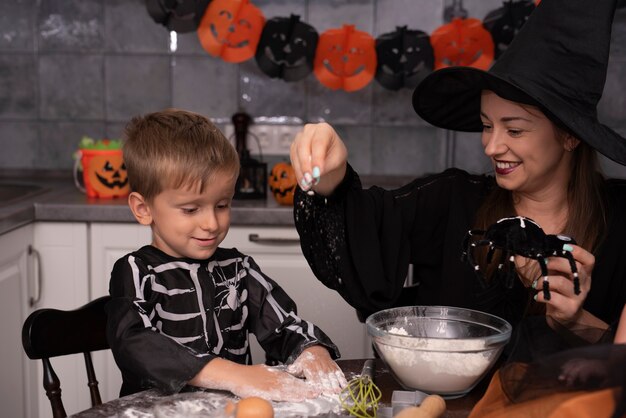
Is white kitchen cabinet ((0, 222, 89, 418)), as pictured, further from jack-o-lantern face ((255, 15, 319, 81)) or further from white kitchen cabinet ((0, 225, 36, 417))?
jack-o-lantern face ((255, 15, 319, 81))

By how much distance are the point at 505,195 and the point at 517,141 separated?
196mm

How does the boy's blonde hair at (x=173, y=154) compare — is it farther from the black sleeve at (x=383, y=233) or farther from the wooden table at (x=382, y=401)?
the wooden table at (x=382, y=401)

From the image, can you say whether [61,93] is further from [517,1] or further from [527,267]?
[527,267]

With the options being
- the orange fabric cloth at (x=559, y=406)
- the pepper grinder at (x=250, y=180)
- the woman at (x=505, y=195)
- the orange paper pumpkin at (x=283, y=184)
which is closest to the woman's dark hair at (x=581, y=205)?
the woman at (x=505, y=195)

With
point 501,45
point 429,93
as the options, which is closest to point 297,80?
point 501,45

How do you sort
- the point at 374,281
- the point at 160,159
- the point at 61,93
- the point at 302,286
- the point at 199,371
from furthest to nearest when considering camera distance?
the point at 61,93, the point at 302,286, the point at 374,281, the point at 160,159, the point at 199,371

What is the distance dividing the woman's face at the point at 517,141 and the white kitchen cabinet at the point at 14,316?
132 cm

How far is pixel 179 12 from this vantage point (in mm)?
2551

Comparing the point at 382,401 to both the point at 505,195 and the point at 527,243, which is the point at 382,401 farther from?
the point at 505,195

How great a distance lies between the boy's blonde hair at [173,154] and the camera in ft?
4.70

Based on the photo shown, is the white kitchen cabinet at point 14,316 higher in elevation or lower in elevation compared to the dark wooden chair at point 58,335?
lower

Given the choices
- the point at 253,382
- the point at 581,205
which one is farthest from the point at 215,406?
the point at 581,205

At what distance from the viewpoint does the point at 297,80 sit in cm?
269

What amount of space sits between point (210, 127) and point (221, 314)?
338 millimetres
